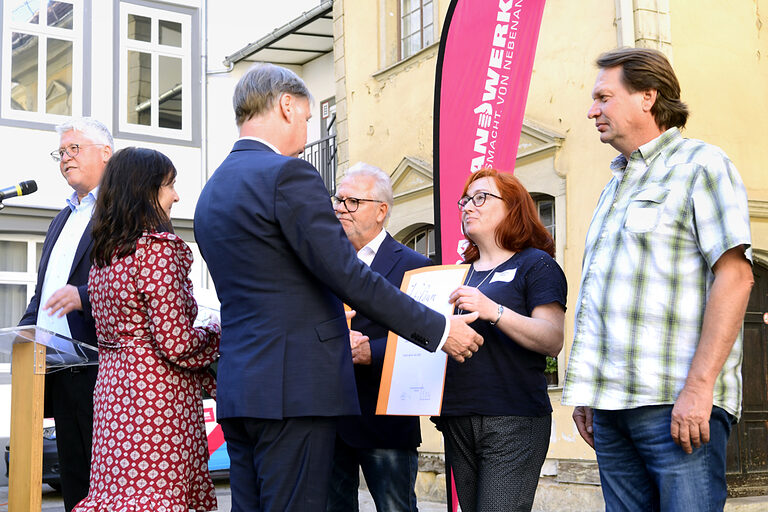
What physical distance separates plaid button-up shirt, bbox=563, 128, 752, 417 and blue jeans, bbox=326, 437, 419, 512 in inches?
46.4

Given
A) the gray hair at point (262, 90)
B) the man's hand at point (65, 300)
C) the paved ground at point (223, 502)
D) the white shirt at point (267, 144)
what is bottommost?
the paved ground at point (223, 502)

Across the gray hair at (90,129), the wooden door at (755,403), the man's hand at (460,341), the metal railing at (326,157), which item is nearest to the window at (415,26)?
the metal railing at (326,157)

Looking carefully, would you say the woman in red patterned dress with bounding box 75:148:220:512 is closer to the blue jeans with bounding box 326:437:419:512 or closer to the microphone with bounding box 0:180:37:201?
the blue jeans with bounding box 326:437:419:512

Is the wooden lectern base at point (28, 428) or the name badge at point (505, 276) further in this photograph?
the wooden lectern base at point (28, 428)

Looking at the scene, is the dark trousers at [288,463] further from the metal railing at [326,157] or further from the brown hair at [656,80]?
the metal railing at [326,157]

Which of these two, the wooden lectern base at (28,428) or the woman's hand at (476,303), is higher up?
the woman's hand at (476,303)

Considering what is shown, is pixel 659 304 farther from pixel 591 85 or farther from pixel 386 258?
pixel 591 85

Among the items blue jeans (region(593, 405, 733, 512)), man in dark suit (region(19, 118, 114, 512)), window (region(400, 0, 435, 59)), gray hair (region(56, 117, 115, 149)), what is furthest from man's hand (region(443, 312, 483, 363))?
window (region(400, 0, 435, 59))

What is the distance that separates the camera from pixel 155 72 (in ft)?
58.5

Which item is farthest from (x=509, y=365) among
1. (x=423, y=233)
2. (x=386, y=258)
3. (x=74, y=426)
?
(x=423, y=233)

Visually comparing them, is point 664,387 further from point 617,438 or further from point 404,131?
point 404,131

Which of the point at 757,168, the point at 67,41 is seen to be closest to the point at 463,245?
the point at 757,168

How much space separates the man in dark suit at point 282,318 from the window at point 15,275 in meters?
14.1

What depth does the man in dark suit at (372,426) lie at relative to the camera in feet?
13.3
